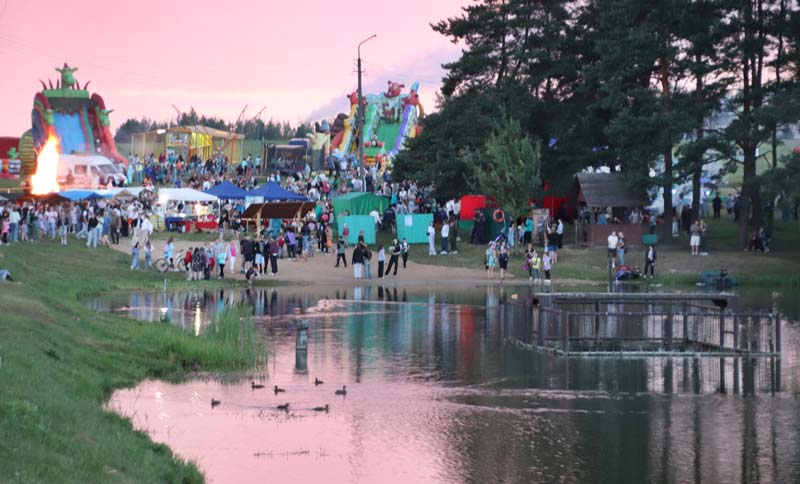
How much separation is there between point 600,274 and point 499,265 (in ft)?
14.4

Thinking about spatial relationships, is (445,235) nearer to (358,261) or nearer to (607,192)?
(358,261)

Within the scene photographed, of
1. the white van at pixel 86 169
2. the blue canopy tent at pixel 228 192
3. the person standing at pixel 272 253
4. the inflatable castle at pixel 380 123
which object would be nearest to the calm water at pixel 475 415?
the person standing at pixel 272 253

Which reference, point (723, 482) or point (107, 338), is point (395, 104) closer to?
point (107, 338)

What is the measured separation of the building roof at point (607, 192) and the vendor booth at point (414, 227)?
8.25 meters

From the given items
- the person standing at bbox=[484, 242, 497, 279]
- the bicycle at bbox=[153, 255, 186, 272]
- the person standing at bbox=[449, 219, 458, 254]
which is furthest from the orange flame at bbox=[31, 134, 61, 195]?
the person standing at bbox=[484, 242, 497, 279]

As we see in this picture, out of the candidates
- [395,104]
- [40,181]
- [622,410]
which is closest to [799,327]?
[622,410]

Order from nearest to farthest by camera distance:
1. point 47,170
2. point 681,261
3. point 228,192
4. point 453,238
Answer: point 681,261
point 453,238
point 228,192
point 47,170

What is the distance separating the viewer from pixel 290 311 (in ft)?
127

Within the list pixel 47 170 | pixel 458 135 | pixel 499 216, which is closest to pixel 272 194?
pixel 458 135

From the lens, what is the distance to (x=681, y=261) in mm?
55406

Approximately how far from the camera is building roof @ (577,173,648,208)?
63.0 metres

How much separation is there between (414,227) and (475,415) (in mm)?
42495

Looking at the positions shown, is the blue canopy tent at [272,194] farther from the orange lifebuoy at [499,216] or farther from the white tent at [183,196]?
the orange lifebuoy at [499,216]

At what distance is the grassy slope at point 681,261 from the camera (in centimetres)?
5256
